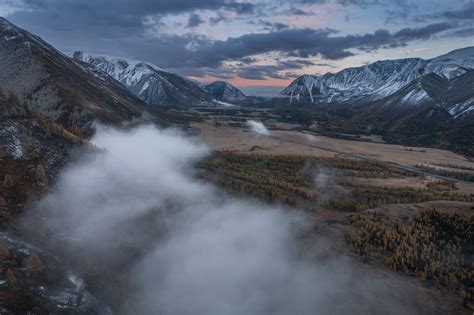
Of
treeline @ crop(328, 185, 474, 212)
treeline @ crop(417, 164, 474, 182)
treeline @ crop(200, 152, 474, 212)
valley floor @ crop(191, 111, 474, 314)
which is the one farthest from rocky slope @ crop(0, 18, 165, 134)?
treeline @ crop(417, 164, 474, 182)

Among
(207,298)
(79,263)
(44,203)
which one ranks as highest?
(44,203)

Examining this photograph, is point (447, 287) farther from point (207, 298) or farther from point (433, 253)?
point (207, 298)

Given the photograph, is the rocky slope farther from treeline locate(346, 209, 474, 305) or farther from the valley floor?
treeline locate(346, 209, 474, 305)

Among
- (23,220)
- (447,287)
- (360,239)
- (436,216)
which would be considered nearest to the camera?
(447,287)

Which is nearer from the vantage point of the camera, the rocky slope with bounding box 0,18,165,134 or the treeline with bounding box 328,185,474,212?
the treeline with bounding box 328,185,474,212

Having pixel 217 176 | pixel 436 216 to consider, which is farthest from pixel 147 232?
pixel 436 216

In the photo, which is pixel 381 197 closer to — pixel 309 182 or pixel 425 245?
pixel 309 182

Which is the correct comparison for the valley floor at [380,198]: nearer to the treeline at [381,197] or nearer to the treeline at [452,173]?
the treeline at [381,197]

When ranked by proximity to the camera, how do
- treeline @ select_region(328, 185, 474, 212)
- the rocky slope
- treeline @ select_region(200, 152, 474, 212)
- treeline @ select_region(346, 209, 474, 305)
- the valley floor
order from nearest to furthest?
treeline @ select_region(346, 209, 474, 305)
the valley floor
treeline @ select_region(328, 185, 474, 212)
treeline @ select_region(200, 152, 474, 212)
the rocky slope

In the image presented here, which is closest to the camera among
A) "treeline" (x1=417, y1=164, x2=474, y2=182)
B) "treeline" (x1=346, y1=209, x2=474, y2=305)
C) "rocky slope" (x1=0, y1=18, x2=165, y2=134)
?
"treeline" (x1=346, y1=209, x2=474, y2=305)
